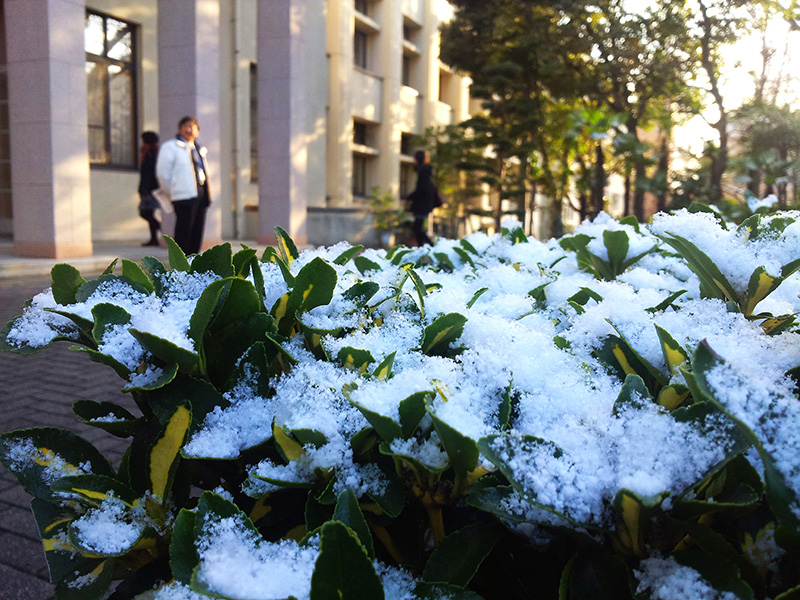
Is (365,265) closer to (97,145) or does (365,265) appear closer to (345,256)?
(345,256)

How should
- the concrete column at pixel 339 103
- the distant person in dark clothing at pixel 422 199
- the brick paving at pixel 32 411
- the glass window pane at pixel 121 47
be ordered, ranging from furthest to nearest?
the concrete column at pixel 339 103
the distant person in dark clothing at pixel 422 199
the glass window pane at pixel 121 47
the brick paving at pixel 32 411

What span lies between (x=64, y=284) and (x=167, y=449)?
0.44 metres

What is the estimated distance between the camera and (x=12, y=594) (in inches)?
85.2

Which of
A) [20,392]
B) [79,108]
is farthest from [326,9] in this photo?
[20,392]

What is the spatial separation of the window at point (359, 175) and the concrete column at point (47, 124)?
43.9 feet

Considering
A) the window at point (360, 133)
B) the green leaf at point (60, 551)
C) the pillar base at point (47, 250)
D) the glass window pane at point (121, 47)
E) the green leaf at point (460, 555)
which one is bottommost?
the pillar base at point (47, 250)

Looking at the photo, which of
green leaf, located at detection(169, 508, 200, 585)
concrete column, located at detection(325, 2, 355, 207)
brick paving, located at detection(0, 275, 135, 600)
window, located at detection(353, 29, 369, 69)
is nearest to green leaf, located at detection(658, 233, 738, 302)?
green leaf, located at detection(169, 508, 200, 585)

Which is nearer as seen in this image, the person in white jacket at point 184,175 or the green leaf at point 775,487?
the green leaf at point 775,487

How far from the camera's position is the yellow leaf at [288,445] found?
79 cm

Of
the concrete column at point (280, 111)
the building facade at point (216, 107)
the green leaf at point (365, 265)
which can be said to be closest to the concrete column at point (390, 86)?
Answer: the building facade at point (216, 107)

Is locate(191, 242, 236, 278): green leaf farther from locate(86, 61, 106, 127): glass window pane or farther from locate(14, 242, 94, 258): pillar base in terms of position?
locate(86, 61, 106, 127): glass window pane

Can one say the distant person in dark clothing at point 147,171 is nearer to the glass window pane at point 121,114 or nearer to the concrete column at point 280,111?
the glass window pane at point 121,114

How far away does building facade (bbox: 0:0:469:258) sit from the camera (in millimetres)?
8211

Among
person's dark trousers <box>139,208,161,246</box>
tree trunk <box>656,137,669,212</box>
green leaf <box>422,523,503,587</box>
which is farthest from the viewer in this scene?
tree trunk <box>656,137,669,212</box>
